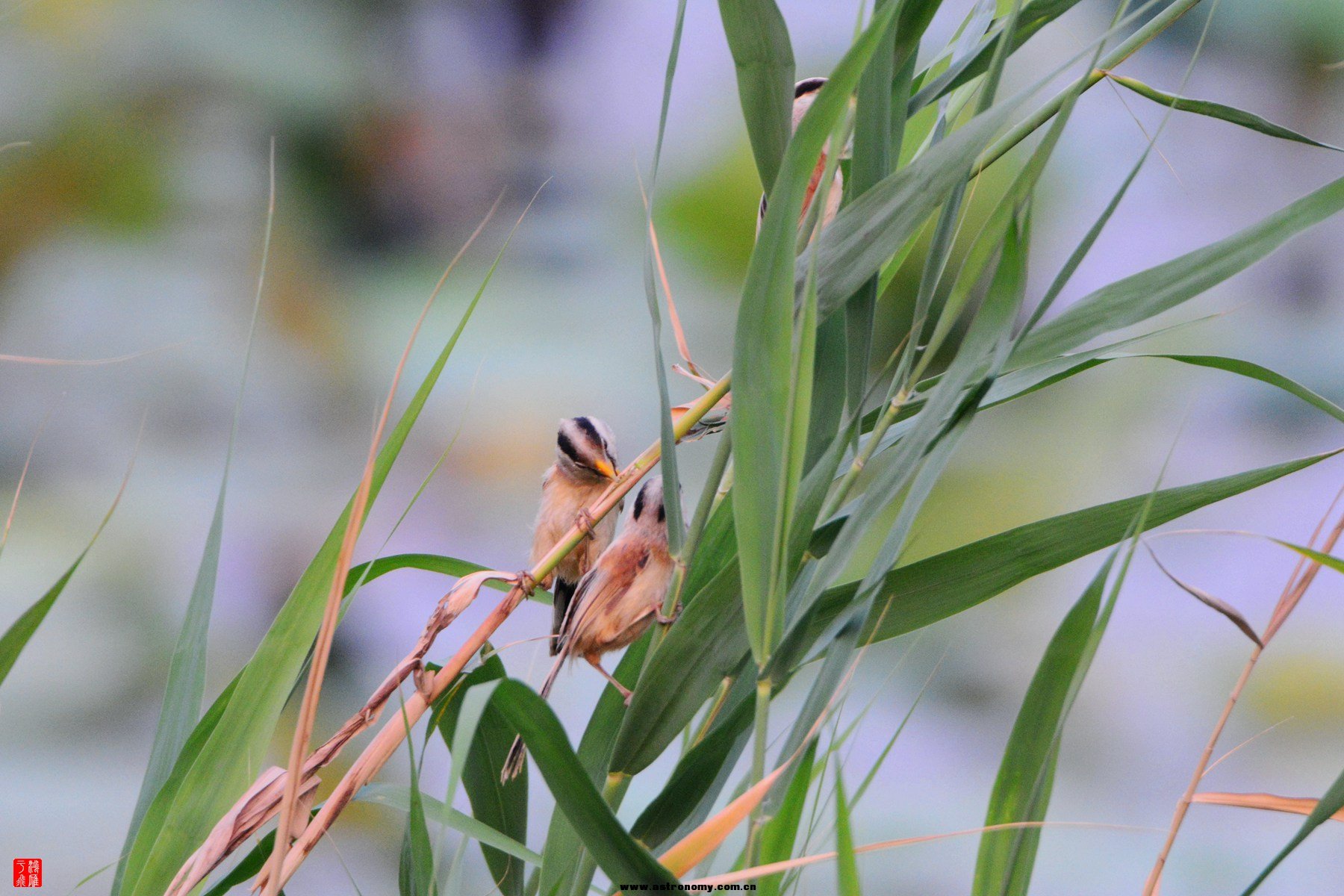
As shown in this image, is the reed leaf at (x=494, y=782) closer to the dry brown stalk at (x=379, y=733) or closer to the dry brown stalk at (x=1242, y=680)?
the dry brown stalk at (x=379, y=733)

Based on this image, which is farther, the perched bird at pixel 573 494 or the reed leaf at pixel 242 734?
the perched bird at pixel 573 494

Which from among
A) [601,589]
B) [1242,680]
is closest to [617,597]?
A: [601,589]

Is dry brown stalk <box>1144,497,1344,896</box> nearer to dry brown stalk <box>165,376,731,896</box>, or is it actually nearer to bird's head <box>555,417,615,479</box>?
dry brown stalk <box>165,376,731,896</box>

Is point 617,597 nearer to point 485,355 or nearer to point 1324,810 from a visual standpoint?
point 1324,810

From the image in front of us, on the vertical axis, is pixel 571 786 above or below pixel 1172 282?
below

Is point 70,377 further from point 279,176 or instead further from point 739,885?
point 739,885

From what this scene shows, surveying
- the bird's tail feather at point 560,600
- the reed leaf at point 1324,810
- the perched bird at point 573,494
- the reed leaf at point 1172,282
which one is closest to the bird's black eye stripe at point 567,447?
the perched bird at point 573,494
